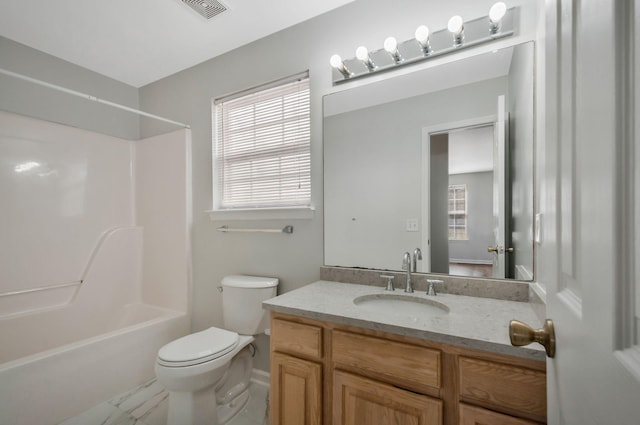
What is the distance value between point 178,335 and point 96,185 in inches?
58.8

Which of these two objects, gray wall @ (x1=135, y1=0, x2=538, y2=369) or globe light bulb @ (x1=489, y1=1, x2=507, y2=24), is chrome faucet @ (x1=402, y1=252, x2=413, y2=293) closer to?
gray wall @ (x1=135, y1=0, x2=538, y2=369)

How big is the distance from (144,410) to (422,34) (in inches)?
107

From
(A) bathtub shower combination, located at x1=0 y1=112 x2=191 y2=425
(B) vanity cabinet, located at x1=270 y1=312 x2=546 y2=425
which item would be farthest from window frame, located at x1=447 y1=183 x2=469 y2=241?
(A) bathtub shower combination, located at x1=0 y1=112 x2=191 y2=425

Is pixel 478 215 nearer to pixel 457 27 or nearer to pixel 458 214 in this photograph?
pixel 458 214

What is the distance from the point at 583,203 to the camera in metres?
0.41

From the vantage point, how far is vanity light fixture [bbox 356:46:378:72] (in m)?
1.65

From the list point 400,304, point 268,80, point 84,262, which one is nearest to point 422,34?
point 268,80

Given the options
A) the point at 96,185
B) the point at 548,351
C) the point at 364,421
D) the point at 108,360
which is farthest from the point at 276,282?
the point at 96,185

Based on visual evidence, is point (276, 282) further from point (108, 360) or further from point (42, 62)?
point (42, 62)

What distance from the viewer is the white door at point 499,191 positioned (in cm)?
138

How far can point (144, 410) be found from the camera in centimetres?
185

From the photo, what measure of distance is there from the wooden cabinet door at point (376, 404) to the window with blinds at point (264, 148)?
1129mm

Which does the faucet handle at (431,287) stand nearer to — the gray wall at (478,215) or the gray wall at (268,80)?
the gray wall at (478,215)

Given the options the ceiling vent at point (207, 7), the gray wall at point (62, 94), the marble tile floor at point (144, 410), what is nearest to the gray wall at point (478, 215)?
the marble tile floor at point (144, 410)
